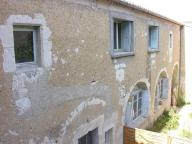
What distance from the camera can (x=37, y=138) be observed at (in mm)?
5102

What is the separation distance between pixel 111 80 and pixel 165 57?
24.0 feet

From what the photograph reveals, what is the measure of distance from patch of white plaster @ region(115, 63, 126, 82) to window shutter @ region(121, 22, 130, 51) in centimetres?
80

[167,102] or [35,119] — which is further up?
[35,119]

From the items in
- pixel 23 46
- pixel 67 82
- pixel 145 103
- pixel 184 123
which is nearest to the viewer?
pixel 23 46

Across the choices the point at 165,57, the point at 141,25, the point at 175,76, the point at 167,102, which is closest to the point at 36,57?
the point at 141,25

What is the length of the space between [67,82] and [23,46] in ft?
4.45

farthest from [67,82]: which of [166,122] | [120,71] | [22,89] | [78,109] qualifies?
[166,122]

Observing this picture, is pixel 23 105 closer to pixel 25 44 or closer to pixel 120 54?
pixel 25 44

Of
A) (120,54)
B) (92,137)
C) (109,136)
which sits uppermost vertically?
(120,54)

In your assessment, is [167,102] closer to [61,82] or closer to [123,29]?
[123,29]

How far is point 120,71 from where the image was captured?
850 cm

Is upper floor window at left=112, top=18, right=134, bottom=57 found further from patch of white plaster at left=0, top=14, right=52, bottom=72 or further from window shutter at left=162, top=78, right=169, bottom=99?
window shutter at left=162, top=78, right=169, bottom=99

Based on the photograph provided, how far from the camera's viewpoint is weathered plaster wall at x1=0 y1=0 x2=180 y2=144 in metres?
4.54

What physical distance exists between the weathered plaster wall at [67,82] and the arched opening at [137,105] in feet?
4.08
